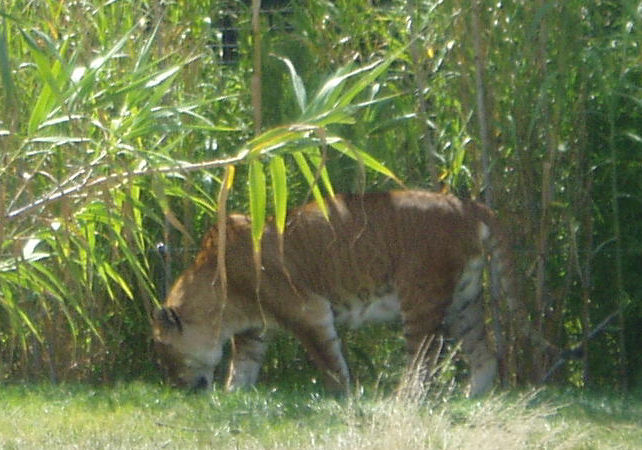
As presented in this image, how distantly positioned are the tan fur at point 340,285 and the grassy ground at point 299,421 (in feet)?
1.91

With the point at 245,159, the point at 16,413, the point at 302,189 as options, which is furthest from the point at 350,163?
the point at 245,159

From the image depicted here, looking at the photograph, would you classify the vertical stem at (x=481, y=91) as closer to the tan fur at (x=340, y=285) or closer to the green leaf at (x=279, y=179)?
the tan fur at (x=340, y=285)

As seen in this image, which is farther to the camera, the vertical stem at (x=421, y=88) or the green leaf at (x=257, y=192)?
the vertical stem at (x=421, y=88)

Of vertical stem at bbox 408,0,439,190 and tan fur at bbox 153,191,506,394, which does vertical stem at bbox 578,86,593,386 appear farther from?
vertical stem at bbox 408,0,439,190

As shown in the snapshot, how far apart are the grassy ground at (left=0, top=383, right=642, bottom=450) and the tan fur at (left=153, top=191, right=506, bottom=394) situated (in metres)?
0.58

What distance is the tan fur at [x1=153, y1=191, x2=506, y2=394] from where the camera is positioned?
26.5ft

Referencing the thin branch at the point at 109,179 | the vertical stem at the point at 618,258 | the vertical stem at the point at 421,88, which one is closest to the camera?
the thin branch at the point at 109,179

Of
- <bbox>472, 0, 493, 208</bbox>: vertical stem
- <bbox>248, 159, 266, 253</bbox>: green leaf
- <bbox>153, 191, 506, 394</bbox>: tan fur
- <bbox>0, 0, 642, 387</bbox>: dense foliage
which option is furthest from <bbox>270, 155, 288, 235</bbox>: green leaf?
<bbox>472, 0, 493, 208</bbox>: vertical stem

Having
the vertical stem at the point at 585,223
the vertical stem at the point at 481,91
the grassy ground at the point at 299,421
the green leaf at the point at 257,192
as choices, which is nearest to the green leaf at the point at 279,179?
the green leaf at the point at 257,192

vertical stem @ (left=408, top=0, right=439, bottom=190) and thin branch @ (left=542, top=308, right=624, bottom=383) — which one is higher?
vertical stem @ (left=408, top=0, right=439, bottom=190)

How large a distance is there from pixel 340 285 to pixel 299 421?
6.45ft

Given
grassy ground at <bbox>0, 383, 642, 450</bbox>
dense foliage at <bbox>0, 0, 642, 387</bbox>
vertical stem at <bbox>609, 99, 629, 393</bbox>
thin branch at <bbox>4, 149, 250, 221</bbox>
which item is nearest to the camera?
thin branch at <bbox>4, 149, 250, 221</bbox>

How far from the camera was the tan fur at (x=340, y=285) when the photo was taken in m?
8.07

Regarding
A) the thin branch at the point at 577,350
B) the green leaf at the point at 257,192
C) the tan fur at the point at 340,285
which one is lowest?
the thin branch at the point at 577,350
